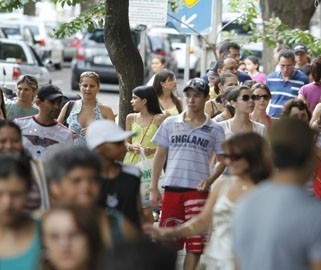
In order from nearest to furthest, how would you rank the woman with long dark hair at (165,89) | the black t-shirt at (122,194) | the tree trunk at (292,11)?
the black t-shirt at (122,194) < the woman with long dark hair at (165,89) < the tree trunk at (292,11)

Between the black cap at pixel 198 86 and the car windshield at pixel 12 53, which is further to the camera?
the car windshield at pixel 12 53

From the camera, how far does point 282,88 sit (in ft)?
54.1

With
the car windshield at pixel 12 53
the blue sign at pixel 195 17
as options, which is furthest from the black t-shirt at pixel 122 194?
the car windshield at pixel 12 53

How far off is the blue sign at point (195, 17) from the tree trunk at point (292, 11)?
6771 mm

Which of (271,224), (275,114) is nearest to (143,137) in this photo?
(275,114)

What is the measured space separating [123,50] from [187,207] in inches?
116

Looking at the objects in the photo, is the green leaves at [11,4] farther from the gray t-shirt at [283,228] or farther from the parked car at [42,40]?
the parked car at [42,40]

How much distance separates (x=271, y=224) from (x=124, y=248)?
1244 millimetres

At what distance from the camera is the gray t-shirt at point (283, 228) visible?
582cm

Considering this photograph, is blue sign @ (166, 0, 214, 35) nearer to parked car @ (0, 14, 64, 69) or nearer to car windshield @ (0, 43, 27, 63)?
car windshield @ (0, 43, 27, 63)

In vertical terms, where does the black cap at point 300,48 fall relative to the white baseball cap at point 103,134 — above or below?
below

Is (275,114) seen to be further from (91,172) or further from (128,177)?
(91,172)

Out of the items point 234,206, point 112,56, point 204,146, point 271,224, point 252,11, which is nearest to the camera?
point 271,224

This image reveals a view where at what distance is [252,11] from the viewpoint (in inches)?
754
